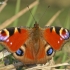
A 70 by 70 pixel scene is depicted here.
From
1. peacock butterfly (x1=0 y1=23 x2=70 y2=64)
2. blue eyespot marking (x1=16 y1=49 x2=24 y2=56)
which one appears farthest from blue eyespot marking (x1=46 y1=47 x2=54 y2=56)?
blue eyespot marking (x1=16 y1=49 x2=24 y2=56)

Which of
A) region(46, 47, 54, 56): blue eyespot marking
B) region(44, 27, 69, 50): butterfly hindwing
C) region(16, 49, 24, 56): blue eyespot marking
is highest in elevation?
A: region(44, 27, 69, 50): butterfly hindwing

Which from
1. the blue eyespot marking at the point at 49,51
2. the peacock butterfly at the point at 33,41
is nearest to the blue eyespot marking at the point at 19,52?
the peacock butterfly at the point at 33,41

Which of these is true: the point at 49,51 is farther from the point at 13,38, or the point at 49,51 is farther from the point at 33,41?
the point at 13,38

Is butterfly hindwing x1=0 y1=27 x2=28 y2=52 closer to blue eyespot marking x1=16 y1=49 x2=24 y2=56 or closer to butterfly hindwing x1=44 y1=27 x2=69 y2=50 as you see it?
blue eyespot marking x1=16 y1=49 x2=24 y2=56

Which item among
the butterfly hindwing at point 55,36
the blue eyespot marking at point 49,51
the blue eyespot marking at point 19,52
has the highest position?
the butterfly hindwing at point 55,36

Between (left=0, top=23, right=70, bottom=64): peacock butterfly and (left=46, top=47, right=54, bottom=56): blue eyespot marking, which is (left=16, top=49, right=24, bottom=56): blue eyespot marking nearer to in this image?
(left=0, top=23, right=70, bottom=64): peacock butterfly

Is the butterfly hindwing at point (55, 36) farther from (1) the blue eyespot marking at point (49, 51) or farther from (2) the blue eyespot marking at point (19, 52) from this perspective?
(2) the blue eyespot marking at point (19, 52)

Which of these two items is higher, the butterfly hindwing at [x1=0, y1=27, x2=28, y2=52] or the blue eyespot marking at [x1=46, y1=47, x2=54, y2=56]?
the butterfly hindwing at [x1=0, y1=27, x2=28, y2=52]
